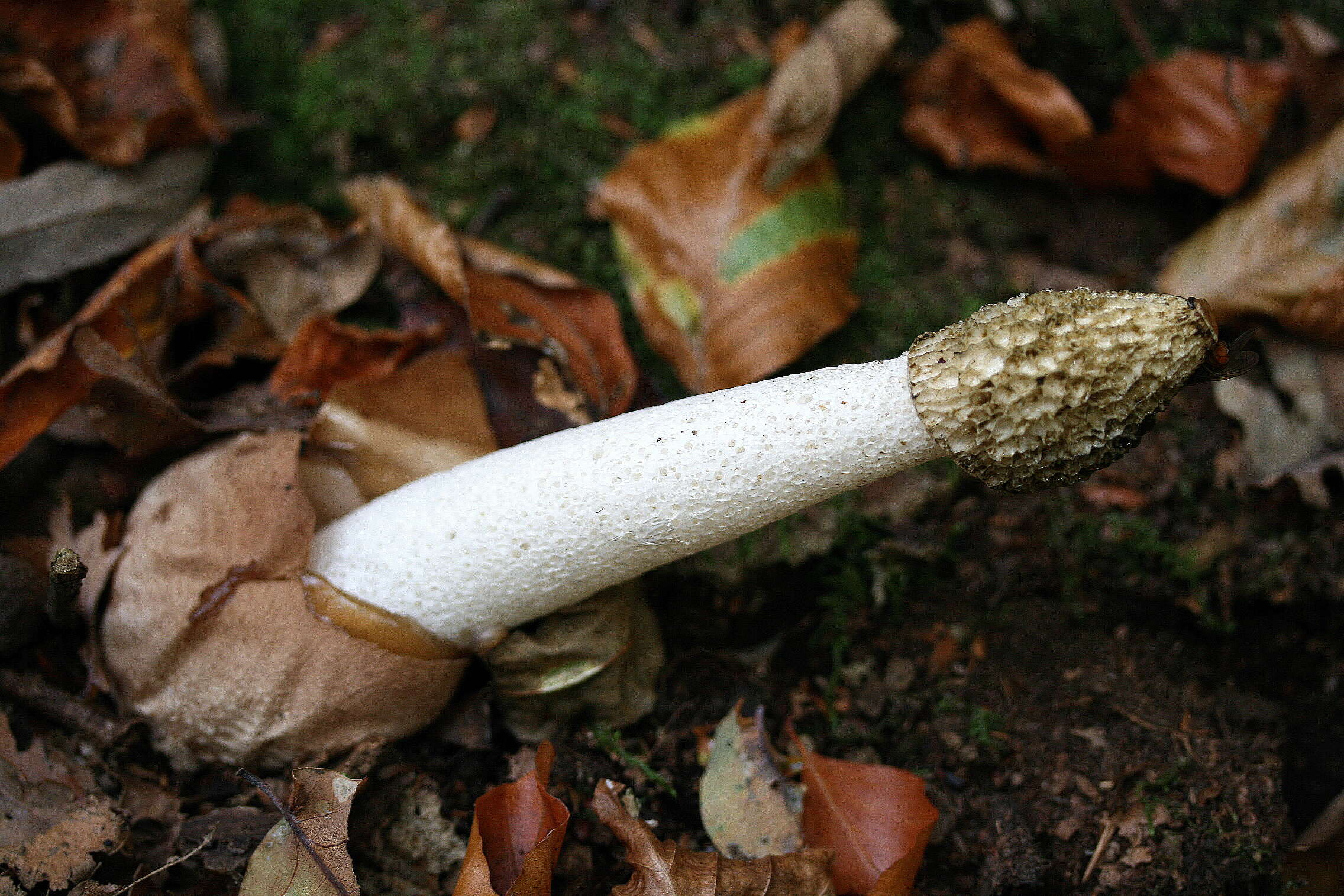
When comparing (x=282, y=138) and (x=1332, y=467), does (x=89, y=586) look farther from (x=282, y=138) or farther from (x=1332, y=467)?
(x=1332, y=467)

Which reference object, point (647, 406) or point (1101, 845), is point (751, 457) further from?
point (1101, 845)

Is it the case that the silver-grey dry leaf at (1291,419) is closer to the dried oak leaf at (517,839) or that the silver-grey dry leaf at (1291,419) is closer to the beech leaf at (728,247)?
the beech leaf at (728,247)

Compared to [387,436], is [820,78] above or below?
above

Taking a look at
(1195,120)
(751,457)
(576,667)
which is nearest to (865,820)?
(576,667)

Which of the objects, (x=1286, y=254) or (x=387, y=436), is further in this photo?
(x=1286, y=254)

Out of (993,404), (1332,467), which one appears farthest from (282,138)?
(1332,467)

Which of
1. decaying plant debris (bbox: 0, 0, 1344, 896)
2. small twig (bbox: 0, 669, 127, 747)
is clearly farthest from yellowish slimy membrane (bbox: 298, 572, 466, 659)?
small twig (bbox: 0, 669, 127, 747)

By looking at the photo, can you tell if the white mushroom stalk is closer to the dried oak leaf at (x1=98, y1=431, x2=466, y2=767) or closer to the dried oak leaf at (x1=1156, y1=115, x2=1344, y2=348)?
the dried oak leaf at (x1=98, y1=431, x2=466, y2=767)
